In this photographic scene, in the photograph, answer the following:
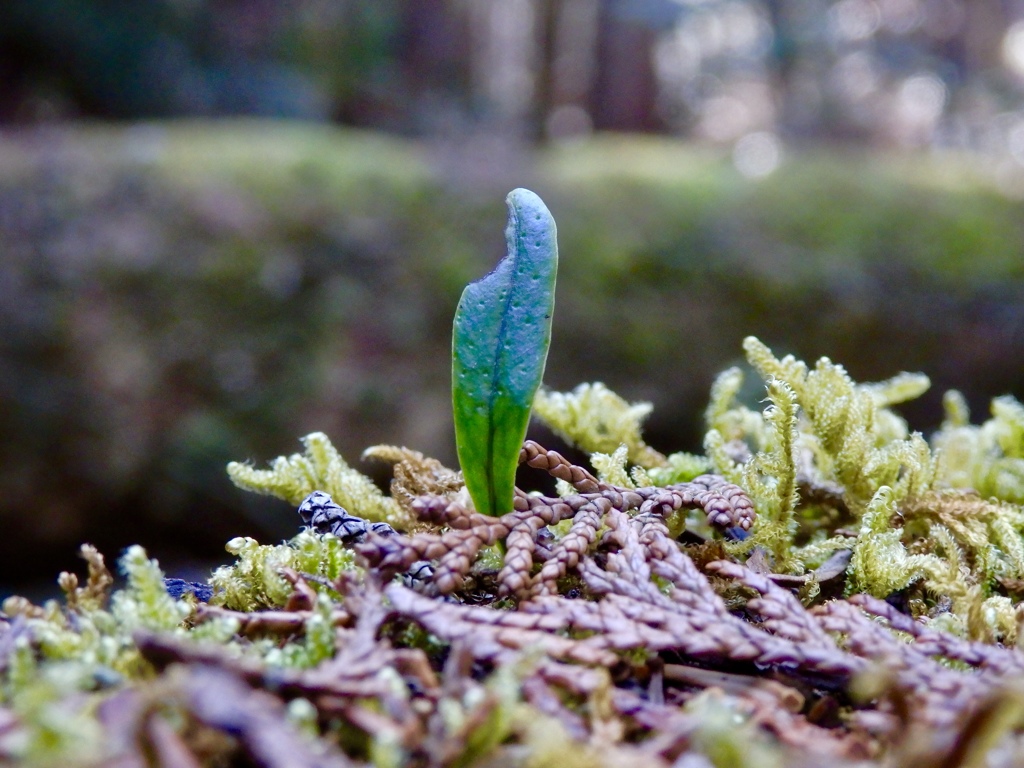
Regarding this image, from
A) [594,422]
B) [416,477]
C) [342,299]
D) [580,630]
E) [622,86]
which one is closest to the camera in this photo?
[580,630]

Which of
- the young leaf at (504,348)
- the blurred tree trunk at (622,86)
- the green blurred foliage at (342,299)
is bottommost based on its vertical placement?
the green blurred foliage at (342,299)

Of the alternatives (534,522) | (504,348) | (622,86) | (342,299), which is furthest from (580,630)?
(622,86)

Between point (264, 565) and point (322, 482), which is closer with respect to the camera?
point (264, 565)

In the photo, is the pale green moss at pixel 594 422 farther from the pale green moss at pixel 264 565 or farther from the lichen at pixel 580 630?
the pale green moss at pixel 264 565

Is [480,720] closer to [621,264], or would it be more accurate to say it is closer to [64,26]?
[621,264]

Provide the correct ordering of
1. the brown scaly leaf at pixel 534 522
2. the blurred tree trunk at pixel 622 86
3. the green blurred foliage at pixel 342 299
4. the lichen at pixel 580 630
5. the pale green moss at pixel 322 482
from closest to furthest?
1. the lichen at pixel 580 630
2. the brown scaly leaf at pixel 534 522
3. the pale green moss at pixel 322 482
4. the green blurred foliage at pixel 342 299
5. the blurred tree trunk at pixel 622 86

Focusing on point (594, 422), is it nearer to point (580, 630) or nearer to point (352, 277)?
point (580, 630)

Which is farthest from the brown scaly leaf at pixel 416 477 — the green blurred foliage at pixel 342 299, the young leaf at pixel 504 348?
the green blurred foliage at pixel 342 299
